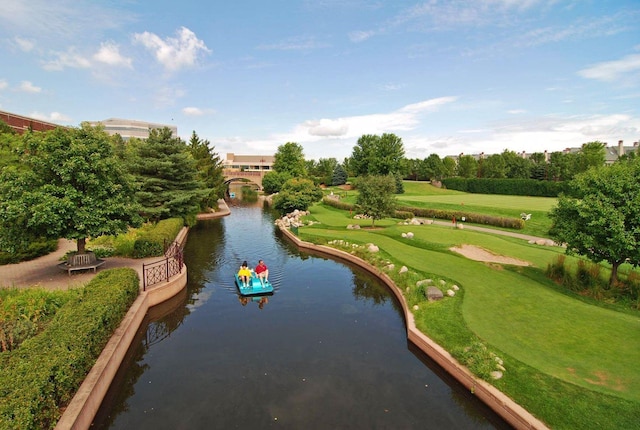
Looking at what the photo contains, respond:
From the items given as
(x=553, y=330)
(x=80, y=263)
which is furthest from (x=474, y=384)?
(x=80, y=263)

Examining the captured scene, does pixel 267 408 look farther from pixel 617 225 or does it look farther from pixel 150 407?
pixel 617 225

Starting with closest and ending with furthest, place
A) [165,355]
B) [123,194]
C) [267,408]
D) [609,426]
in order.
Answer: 1. [609,426]
2. [267,408]
3. [165,355]
4. [123,194]

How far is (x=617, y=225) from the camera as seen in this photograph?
14.9m

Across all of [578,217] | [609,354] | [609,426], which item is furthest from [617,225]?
[609,426]

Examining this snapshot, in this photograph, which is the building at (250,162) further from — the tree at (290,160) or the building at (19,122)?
the building at (19,122)

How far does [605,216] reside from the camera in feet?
50.0

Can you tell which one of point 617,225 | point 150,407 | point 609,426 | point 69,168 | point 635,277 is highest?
point 69,168

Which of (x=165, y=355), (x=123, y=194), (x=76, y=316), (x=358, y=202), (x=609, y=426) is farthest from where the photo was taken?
(x=358, y=202)

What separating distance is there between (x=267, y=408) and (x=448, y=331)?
275 inches

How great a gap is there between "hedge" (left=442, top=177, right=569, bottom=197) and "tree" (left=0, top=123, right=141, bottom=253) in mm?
55857

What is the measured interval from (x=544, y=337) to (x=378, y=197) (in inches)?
870

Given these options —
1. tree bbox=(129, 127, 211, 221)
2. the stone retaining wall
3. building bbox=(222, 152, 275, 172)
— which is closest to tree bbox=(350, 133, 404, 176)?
tree bbox=(129, 127, 211, 221)

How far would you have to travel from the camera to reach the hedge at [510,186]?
57734 mm

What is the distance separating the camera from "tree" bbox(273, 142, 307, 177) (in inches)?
3127
